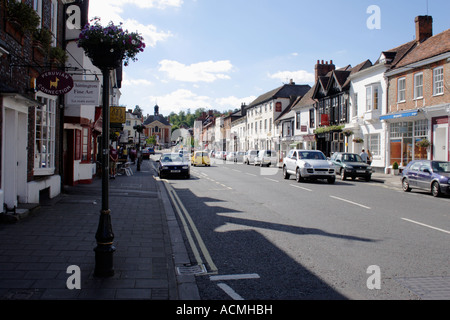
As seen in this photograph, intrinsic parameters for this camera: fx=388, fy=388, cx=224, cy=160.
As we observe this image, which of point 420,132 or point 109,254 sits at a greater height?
point 420,132

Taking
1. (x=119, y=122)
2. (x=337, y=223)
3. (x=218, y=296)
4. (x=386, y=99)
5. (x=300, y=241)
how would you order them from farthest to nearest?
(x=386, y=99)
(x=119, y=122)
(x=337, y=223)
(x=300, y=241)
(x=218, y=296)

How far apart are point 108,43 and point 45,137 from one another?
25.9 feet

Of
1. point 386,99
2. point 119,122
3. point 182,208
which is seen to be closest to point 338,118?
point 386,99

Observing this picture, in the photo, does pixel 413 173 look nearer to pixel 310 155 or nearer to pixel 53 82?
pixel 310 155

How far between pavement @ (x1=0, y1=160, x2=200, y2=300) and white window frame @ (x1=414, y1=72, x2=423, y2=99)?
805 inches

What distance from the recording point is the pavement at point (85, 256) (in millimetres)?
4586

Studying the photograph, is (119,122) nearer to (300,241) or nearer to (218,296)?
(300,241)

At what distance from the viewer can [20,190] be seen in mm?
10086

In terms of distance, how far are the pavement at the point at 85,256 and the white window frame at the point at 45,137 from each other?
1864 mm

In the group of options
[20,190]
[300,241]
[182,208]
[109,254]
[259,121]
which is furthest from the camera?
[259,121]

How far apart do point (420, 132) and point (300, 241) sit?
20.6 meters

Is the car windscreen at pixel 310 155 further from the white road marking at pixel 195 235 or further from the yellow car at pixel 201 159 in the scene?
A: the yellow car at pixel 201 159

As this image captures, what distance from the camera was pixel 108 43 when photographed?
5.48 m

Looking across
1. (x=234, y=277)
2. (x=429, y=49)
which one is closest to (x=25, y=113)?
(x=234, y=277)
